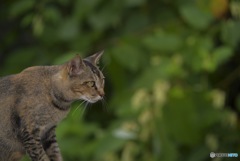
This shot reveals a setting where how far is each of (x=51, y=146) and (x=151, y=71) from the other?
3.11 metres

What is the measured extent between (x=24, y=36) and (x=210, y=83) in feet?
5.24

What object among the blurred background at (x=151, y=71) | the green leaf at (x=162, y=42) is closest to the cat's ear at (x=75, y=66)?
the blurred background at (x=151, y=71)

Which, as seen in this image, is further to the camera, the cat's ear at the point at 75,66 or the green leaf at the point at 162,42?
the green leaf at the point at 162,42

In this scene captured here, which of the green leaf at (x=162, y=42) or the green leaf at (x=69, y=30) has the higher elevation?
the green leaf at (x=162, y=42)

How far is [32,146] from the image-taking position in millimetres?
1302

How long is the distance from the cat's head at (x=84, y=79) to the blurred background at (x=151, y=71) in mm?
2655

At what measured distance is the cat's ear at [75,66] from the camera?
127 centimetres

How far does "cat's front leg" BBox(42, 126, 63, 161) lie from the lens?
1375 mm

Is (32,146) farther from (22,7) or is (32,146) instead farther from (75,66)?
(22,7)

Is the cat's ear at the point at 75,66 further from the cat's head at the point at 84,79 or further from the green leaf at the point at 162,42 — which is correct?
the green leaf at the point at 162,42

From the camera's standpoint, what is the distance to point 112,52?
14.3ft

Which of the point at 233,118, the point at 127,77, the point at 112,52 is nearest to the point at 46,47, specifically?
the point at 127,77

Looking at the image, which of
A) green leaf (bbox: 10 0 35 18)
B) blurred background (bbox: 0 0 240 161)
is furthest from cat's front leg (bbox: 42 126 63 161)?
green leaf (bbox: 10 0 35 18)

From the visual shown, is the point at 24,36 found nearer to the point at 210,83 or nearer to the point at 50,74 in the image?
the point at 210,83
